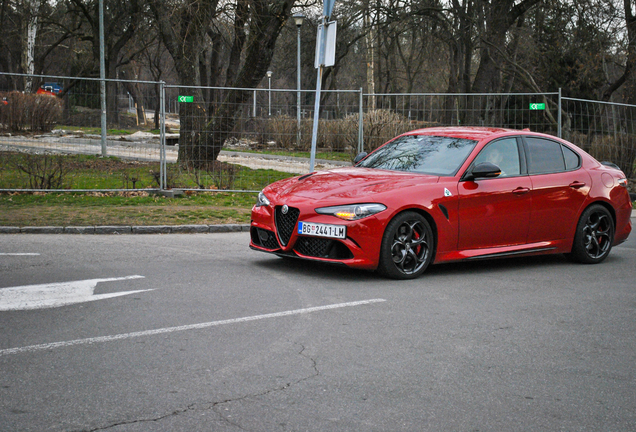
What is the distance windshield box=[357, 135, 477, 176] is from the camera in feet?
27.3

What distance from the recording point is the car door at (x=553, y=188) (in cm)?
869

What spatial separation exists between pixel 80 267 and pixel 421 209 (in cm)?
365

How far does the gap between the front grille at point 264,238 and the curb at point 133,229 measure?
2.97 m

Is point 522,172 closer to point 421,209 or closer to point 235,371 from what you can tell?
point 421,209

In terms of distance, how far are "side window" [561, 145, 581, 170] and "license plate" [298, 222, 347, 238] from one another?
3376 millimetres

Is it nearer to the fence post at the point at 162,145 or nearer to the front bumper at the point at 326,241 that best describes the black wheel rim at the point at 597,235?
the front bumper at the point at 326,241

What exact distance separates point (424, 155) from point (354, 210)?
1.61m

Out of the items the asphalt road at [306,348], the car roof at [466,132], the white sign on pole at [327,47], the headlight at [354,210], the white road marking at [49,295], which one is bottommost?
the asphalt road at [306,348]

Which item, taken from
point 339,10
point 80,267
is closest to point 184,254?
point 80,267

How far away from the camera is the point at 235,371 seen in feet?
15.3

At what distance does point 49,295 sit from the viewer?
21.9 ft

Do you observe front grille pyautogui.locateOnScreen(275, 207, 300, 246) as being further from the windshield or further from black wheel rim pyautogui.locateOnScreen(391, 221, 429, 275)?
the windshield

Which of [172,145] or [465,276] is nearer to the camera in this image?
[465,276]

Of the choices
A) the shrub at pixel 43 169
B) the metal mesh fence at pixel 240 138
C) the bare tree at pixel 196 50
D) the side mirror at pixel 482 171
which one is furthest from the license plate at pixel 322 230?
the shrub at pixel 43 169
